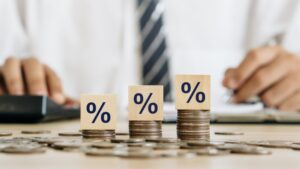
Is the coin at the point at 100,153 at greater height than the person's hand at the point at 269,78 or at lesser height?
lesser

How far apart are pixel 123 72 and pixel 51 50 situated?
0.30 metres

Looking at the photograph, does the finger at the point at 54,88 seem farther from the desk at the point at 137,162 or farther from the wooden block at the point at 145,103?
the desk at the point at 137,162

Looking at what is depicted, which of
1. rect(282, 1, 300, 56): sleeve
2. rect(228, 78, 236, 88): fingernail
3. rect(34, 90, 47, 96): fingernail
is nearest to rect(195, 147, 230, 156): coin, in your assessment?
rect(34, 90, 47, 96): fingernail

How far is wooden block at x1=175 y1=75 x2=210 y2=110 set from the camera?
0.78 m

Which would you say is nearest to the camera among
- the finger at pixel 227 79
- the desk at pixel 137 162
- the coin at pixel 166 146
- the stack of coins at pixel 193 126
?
the desk at pixel 137 162

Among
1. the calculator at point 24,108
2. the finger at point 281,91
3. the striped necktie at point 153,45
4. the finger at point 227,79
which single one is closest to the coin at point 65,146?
the calculator at point 24,108

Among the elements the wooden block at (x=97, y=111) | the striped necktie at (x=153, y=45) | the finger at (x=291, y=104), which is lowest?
the wooden block at (x=97, y=111)

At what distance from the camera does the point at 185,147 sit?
63 centimetres

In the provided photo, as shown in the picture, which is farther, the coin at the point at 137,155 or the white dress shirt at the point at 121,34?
the white dress shirt at the point at 121,34

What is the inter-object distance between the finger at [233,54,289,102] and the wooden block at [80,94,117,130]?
3.08 feet

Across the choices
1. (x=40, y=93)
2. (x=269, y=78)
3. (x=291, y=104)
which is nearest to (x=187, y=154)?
(x=40, y=93)

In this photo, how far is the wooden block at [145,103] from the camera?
0.78 metres

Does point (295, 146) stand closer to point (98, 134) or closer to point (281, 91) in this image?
point (98, 134)

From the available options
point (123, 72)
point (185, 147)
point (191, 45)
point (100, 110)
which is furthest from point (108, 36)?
point (185, 147)
